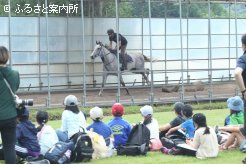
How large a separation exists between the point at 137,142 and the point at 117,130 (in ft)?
1.47

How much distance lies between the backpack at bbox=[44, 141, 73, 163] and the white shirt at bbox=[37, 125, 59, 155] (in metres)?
0.31

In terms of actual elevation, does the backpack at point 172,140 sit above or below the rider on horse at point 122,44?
below

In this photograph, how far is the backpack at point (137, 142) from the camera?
1016cm

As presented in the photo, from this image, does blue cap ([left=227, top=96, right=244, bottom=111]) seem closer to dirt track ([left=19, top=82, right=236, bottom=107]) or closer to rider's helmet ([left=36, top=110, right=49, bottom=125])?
rider's helmet ([left=36, top=110, right=49, bottom=125])

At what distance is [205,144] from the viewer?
974 centimetres

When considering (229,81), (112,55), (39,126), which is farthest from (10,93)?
(229,81)

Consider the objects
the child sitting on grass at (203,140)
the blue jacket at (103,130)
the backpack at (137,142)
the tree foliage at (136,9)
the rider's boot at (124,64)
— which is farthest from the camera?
the rider's boot at (124,64)

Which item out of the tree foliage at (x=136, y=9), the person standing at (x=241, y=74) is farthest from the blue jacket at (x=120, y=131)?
the tree foliage at (x=136, y=9)

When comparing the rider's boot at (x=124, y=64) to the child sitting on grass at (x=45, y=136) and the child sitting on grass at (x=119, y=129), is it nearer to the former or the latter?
the child sitting on grass at (x=119, y=129)

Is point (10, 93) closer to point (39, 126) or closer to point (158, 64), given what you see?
point (39, 126)

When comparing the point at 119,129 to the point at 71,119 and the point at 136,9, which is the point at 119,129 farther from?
the point at 136,9

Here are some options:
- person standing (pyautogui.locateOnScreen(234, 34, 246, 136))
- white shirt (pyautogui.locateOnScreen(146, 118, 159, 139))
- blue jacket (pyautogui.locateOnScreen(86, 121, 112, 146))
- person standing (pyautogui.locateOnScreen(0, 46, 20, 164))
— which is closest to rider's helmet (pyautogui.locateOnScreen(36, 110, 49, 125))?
blue jacket (pyautogui.locateOnScreen(86, 121, 112, 146))

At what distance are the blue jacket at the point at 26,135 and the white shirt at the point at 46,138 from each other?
0.43 meters

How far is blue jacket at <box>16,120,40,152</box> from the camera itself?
29.9ft
